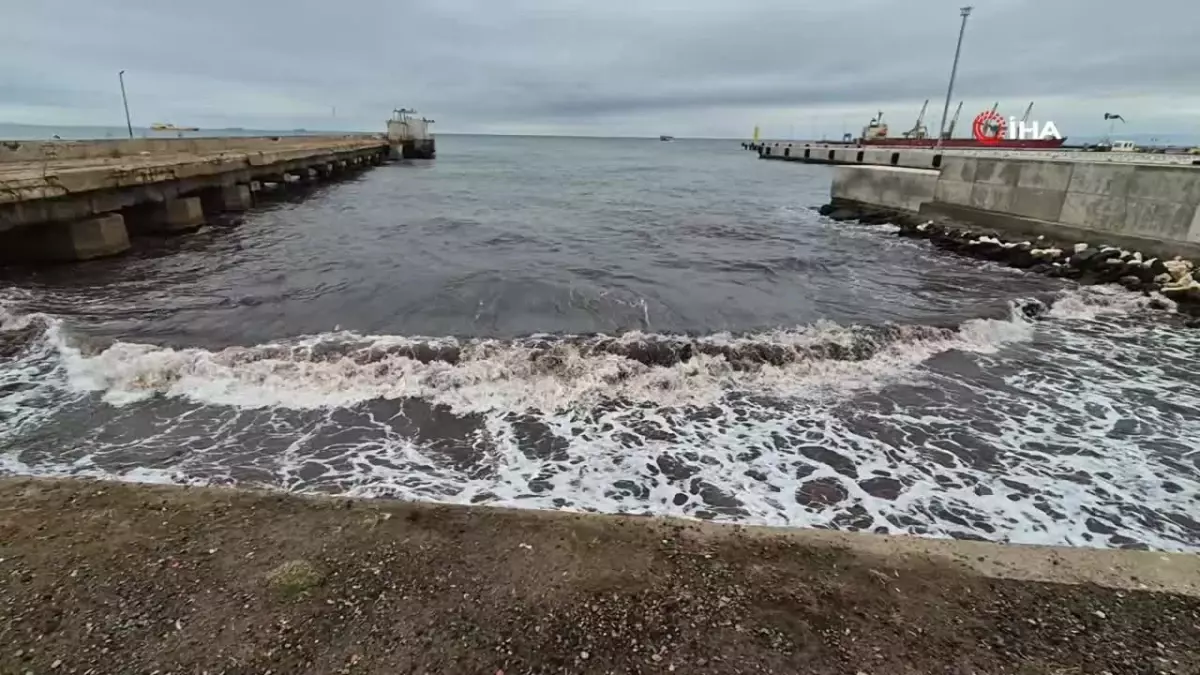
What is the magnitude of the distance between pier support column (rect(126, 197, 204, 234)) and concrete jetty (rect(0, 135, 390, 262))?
0.07 ft

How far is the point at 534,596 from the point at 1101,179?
1721cm

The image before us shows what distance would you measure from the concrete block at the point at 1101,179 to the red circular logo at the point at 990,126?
61.2 m

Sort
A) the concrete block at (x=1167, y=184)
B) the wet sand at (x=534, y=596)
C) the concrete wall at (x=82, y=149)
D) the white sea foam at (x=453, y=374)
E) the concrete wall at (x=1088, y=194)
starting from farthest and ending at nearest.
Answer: the concrete wall at (x=82, y=149), the concrete wall at (x=1088, y=194), the concrete block at (x=1167, y=184), the white sea foam at (x=453, y=374), the wet sand at (x=534, y=596)

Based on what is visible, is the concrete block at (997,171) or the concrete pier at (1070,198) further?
the concrete block at (997,171)

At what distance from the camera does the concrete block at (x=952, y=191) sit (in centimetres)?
1739

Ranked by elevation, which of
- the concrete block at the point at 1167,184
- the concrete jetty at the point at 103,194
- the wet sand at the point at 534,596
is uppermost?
the concrete block at the point at 1167,184

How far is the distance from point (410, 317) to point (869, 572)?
8.18 m

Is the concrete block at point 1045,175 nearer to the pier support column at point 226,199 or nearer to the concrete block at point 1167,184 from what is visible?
the concrete block at point 1167,184

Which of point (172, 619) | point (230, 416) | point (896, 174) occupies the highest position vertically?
point (896, 174)

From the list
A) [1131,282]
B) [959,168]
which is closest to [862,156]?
[959,168]

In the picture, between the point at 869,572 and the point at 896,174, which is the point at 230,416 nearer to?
the point at 869,572

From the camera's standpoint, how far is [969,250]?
15.6 meters

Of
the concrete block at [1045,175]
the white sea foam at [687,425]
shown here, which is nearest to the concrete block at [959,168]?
the concrete block at [1045,175]

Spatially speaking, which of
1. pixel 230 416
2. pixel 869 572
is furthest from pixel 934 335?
pixel 230 416
